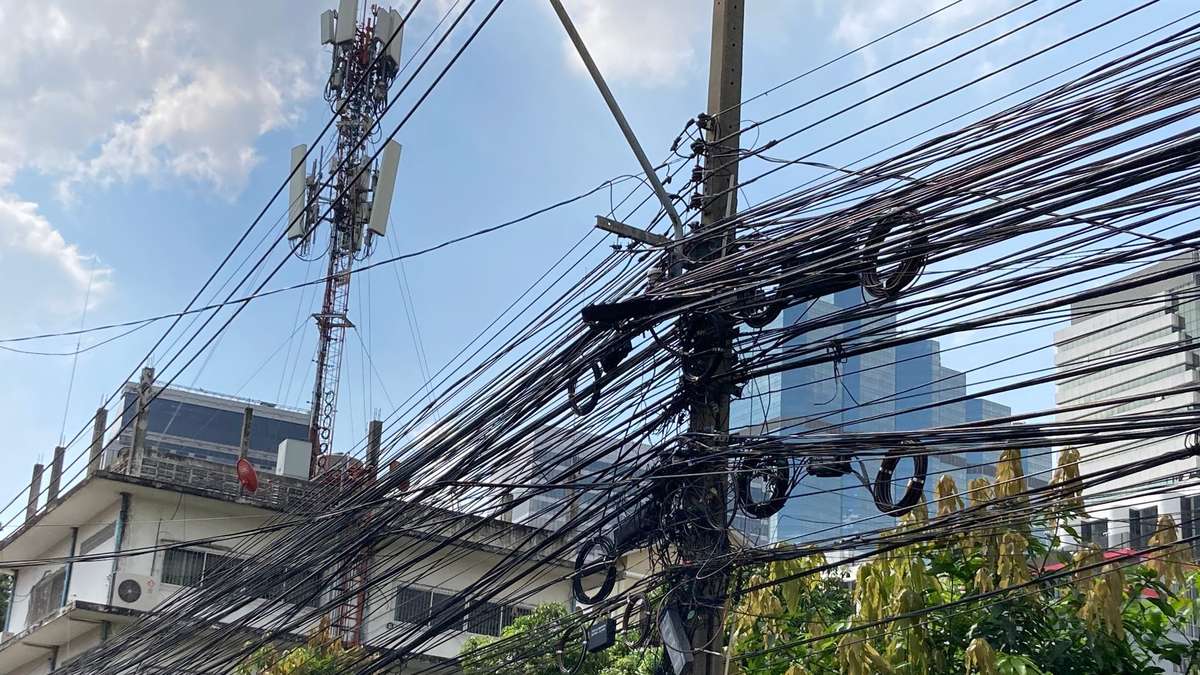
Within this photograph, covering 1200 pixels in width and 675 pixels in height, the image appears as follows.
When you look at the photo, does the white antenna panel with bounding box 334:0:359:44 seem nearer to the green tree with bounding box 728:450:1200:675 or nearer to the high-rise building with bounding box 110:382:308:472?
the green tree with bounding box 728:450:1200:675

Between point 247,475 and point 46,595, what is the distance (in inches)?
212

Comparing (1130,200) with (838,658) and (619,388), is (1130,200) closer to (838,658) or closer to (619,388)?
(619,388)

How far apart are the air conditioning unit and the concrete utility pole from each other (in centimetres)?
1547

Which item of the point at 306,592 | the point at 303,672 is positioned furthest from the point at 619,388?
the point at 303,672

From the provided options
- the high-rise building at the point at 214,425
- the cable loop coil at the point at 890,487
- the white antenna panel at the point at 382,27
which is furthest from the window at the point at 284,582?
the high-rise building at the point at 214,425

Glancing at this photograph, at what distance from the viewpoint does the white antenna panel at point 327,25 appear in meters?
27.8

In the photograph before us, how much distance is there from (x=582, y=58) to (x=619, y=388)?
199 centimetres

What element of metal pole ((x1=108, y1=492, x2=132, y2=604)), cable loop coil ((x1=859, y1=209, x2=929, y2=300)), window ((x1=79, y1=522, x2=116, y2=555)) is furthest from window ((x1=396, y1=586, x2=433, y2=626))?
cable loop coil ((x1=859, y1=209, x2=929, y2=300))

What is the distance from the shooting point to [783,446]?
7.08 metres

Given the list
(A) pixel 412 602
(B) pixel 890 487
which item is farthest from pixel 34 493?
(B) pixel 890 487

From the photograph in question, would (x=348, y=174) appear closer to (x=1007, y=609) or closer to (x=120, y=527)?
(x=120, y=527)

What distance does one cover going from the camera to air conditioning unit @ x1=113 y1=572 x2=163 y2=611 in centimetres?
2106

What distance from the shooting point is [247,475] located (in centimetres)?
2217

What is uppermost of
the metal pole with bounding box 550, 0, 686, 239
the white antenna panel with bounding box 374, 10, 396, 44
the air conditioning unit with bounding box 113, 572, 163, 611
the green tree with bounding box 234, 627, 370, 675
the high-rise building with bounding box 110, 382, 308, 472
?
the high-rise building with bounding box 110, 382, 308, 472
